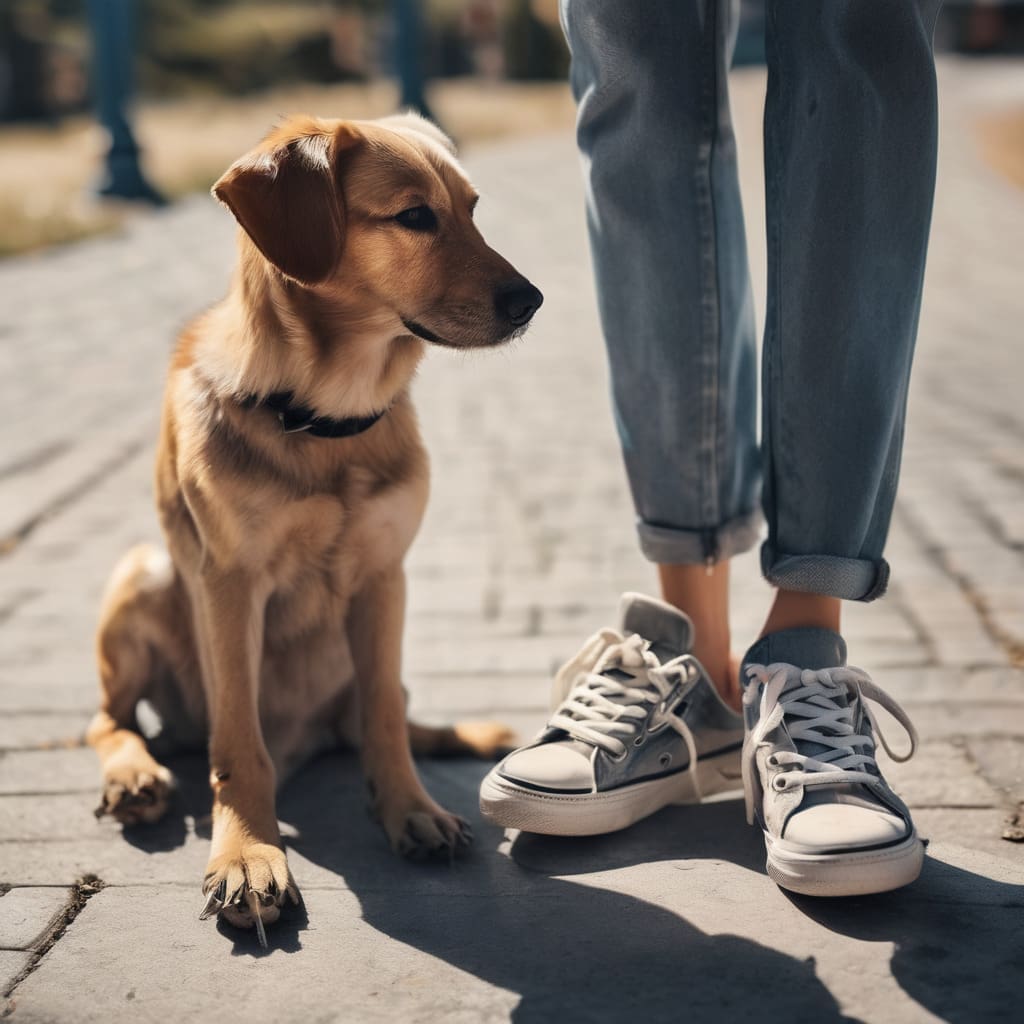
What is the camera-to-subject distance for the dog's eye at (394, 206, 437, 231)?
7.16 ft

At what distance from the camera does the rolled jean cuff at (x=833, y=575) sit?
1997mm

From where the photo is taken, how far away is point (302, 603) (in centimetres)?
220

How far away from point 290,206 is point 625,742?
971mm

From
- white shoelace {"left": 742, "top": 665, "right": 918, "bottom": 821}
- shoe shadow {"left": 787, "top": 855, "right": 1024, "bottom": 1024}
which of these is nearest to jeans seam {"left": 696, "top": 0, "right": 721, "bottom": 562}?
white shoelace {"left": 742, "top": 665, "right": 918, "bottom": 821}

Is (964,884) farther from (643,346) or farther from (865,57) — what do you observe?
(865,57)

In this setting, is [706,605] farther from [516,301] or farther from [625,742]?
[516,301]

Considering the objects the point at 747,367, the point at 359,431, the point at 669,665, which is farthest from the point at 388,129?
the point at 669,665

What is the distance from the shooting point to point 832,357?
6.47ft

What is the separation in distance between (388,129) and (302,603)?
82 centimetres

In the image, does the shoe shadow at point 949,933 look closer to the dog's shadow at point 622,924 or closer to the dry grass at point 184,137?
the dog's shadow at point 622,924

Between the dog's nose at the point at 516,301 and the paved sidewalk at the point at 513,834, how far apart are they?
81cm

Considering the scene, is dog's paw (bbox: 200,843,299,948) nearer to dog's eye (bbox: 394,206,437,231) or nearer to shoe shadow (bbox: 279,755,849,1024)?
shoe shadow (bbox: 279,755,849,1024)

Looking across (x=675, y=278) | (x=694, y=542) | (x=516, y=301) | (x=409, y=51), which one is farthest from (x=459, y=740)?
(x=409, y=51)

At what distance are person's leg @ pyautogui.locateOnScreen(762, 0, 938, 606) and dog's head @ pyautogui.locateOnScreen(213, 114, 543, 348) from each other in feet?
1.49
